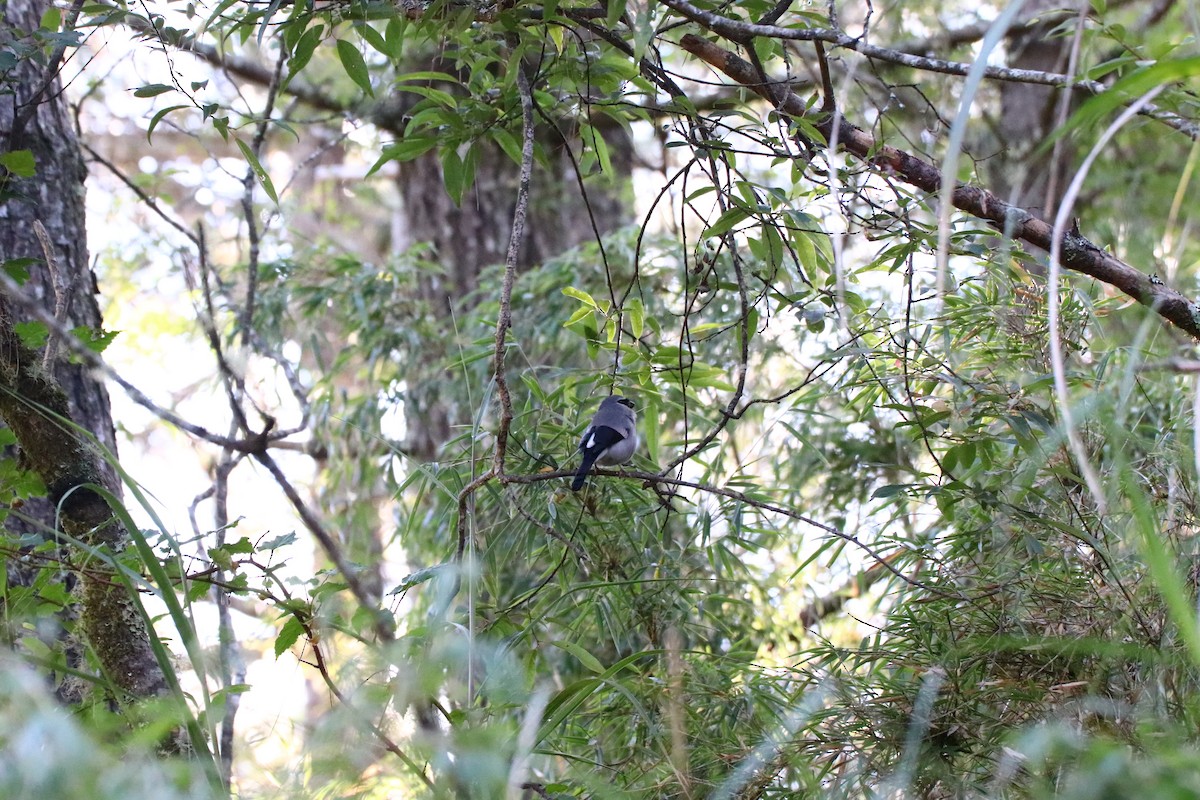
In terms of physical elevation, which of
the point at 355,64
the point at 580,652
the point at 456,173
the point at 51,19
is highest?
the point at 51,19

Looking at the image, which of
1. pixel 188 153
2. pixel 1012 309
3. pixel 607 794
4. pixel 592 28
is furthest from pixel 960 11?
pixel 188 153

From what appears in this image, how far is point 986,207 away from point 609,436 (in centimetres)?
116

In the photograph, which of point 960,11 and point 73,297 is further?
point 960,11

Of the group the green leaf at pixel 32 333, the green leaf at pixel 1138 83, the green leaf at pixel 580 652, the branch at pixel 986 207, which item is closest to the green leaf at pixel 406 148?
the branch at pixel 986 207

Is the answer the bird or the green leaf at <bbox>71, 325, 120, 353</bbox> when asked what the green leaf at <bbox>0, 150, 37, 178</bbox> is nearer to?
the green leaf at <bbox>71, 325, 120, 353</bbox>

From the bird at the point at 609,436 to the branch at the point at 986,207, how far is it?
0.86 m

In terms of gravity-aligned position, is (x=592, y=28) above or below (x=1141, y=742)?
above

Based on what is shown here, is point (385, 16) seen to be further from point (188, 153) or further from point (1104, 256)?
point (188, 153)

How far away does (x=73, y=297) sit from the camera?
7.43 feet

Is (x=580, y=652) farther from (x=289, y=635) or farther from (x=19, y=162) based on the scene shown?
(x=19, y=162)

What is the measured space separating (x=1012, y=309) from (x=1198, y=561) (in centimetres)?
71

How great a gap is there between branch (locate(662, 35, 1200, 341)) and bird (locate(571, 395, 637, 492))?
865 millimetres

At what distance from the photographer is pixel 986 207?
197 cm

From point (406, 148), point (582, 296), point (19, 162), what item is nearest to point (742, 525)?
point (582, 296)
